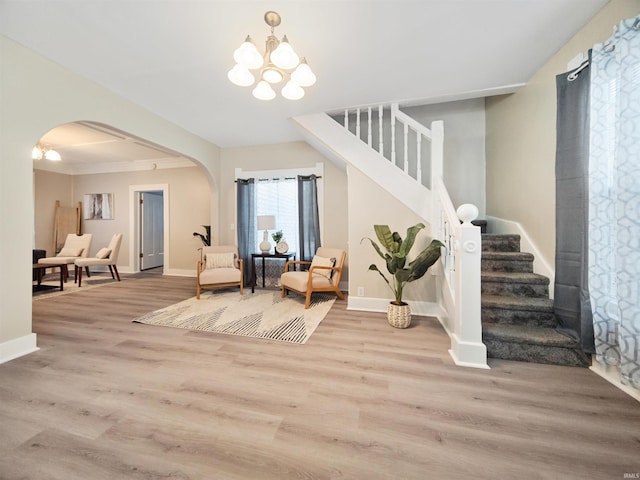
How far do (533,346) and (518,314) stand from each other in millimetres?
331

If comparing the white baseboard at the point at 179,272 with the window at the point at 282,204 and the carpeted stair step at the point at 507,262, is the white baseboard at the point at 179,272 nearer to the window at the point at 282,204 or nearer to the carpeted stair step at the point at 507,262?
the window at the point at 282,204

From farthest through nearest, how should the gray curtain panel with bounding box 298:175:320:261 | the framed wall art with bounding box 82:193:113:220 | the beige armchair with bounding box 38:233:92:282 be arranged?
the framed wall art with bounding box 82:193:113:220 → the beige armchair with bounding box 38:233:92:282 → the gray curtain panel with bounding box 298:175:320:261

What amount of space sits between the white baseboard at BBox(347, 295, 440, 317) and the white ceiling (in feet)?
8.53

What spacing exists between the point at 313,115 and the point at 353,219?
159cm

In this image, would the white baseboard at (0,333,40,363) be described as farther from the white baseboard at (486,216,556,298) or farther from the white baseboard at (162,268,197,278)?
the white baseboard at (486,216,556,298)

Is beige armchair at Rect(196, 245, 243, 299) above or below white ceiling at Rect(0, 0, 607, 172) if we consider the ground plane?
below

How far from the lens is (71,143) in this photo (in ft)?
14.3

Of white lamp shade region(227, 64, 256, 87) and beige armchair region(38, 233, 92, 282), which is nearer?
white lamp shade region(227, 64, 256, 87)

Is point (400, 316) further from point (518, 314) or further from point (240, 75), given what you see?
point (240, 75)

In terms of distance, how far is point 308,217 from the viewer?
4.24 metres

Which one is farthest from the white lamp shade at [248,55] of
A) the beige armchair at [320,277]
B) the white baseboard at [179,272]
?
the white baseboard at [179,272]

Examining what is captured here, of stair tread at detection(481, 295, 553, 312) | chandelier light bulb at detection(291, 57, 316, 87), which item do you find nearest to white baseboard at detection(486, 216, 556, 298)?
stair tread at detection(481, 295, 553, 312)

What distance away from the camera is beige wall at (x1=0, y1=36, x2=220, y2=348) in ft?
6.38

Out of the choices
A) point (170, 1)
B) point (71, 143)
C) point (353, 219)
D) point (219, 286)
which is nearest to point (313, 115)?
point (353, 219)
